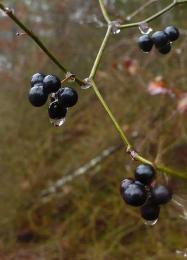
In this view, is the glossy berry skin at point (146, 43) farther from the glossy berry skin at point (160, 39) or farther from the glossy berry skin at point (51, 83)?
the glossy berry skin at point (51, 83)

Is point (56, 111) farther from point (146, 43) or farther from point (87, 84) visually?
point (146, 43)

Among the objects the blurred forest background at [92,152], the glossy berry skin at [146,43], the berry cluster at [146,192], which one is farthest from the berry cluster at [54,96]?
the blurred forest background at [92,152]

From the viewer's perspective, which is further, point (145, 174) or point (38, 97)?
point (38, 97)

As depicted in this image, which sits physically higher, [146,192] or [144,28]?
[146,192]

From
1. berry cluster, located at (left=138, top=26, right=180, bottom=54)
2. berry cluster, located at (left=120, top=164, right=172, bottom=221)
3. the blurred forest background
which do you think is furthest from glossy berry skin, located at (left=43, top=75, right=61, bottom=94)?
the blurred forest background

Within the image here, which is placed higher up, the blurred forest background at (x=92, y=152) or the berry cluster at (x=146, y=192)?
the berry cluster at (x=146, y=192)

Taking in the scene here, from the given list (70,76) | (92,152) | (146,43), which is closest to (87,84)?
(70,76)
